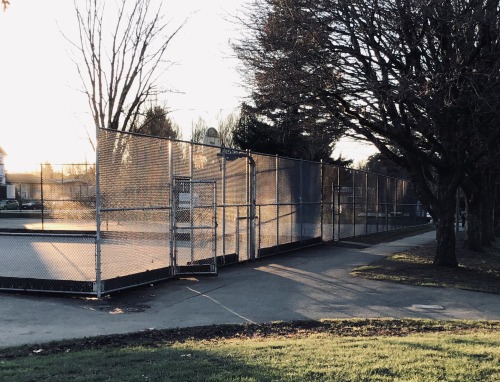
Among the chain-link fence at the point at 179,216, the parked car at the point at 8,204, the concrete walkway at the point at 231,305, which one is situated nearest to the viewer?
the concrete walkway at the point at 231,305

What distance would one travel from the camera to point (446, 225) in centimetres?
1588

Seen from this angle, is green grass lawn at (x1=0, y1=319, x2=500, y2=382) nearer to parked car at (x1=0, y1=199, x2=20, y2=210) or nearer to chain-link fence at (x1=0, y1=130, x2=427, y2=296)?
chain-link fence at (x1=0, y1=130, x2=427, y2=296)

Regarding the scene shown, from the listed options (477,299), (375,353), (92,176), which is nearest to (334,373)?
(375,353)

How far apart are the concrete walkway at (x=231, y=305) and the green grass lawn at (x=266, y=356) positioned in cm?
85

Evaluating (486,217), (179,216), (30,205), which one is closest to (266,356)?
(179,216)

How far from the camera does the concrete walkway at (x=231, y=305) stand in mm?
8898

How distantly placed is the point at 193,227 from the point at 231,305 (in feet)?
9.70

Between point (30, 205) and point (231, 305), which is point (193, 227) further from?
point (30, 205)

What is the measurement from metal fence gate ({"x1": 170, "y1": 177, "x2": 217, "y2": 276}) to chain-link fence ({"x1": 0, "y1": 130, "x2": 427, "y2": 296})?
0.08ft

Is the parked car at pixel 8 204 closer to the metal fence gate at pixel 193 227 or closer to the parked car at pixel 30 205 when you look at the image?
the parked car at pixel 30 205

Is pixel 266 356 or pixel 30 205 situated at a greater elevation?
pixel 30 205

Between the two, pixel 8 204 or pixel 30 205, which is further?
pixel 8 204

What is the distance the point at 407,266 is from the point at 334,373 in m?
11.6


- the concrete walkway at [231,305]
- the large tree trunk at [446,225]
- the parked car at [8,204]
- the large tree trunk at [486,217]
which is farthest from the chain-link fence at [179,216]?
the parked car at [8,204]
